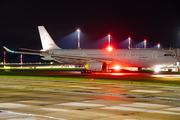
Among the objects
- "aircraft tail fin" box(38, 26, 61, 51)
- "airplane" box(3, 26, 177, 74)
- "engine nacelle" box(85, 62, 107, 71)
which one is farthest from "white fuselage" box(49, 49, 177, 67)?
"aircraft tail fin" box(38, 26, 61, 51)

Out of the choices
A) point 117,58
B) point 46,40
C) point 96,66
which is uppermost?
point 46,40

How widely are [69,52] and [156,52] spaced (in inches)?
660

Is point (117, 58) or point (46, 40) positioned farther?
point (46, 40)

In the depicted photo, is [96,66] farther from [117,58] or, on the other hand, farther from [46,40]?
[46,40]

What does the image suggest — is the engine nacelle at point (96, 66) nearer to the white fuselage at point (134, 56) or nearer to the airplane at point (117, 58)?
the airplane at point (117, 58)

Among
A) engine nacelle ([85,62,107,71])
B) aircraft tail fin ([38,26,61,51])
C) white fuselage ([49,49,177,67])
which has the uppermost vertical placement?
aircraft tail fin ([38,26,61,51])

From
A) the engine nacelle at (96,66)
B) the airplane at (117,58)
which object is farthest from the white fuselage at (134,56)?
the engine nacelle at (96,66)

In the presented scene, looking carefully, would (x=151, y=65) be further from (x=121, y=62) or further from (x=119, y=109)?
(x=119, y=109)

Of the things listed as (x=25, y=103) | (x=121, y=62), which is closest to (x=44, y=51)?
(x=121, y=62)

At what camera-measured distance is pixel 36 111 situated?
491 inches

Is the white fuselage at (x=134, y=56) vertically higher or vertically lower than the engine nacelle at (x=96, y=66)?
higher

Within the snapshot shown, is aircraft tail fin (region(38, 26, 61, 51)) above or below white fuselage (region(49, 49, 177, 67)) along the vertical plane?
above

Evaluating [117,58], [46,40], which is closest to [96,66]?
[117,58]

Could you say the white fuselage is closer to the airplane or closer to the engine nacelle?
the airplane
